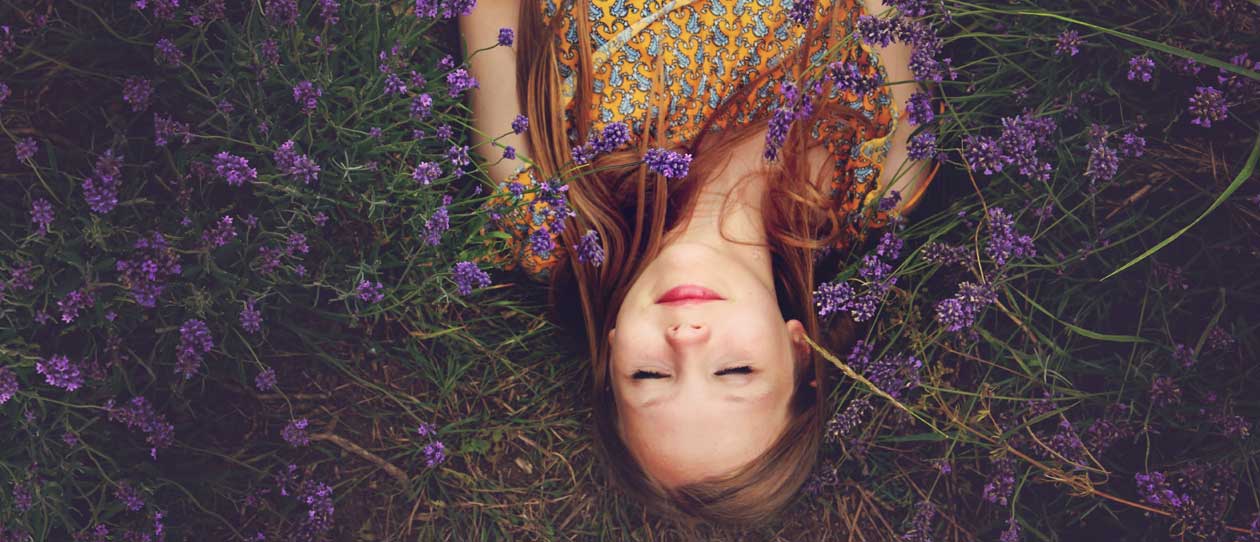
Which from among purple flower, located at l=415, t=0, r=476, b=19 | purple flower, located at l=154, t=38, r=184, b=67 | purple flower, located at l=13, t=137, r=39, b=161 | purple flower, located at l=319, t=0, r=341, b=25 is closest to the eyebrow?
purple flower, located at l=415, t=0, r=476, b=19

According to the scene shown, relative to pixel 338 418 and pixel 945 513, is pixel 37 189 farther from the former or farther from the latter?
pixel 945 513

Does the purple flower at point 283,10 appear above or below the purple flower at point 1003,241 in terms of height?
above

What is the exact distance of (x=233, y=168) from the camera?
1.79 meters

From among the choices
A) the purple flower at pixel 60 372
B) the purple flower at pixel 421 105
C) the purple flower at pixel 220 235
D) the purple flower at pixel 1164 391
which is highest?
the purple flower at pixel 421 105

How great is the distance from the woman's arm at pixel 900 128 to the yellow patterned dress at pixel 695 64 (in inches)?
1.9

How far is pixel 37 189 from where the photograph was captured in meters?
1.91

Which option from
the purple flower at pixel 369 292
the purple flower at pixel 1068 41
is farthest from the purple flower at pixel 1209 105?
the purple flower at pixel 369 292

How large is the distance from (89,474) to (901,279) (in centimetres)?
185

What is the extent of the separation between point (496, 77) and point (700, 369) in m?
0.79

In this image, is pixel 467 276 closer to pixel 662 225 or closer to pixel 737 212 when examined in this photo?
pixel 662 225

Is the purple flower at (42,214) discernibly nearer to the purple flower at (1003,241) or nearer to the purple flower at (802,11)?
the purple flower at (802,11)

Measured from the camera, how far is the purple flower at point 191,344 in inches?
72.5

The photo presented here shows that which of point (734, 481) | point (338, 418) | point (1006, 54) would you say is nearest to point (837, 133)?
point (1006, 54)

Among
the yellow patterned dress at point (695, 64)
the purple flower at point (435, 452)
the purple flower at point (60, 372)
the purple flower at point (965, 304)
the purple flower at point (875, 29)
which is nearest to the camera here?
the purple flower at point (875, 29)
